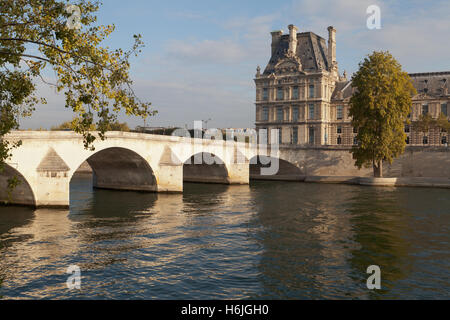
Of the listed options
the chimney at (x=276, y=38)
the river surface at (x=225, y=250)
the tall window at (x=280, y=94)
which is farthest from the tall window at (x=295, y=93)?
the river surface at (x=225, y=250)

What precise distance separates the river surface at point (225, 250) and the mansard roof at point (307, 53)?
51214 millimetres

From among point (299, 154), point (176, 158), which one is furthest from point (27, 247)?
point (299, 154)

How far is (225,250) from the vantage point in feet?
66.3

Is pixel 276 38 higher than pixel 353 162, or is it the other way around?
pixel 276 38

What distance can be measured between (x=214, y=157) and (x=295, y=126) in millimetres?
32980

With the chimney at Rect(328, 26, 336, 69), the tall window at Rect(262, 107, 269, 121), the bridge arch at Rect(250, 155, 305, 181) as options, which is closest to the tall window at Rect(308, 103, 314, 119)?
the tall window at Rect(262, 107, 269, 121)

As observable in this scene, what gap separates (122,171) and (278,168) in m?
30.9

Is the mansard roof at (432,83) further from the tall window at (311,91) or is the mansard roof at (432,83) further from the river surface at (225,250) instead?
the river surface at (225,250)

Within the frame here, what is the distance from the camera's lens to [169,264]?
17828 millimetres

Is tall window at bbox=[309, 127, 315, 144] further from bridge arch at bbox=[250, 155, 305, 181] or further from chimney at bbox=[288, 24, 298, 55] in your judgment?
bridge arch at bbox=[250, 155, 305, 181]

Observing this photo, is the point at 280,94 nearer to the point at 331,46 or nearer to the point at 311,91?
the point at 311,91

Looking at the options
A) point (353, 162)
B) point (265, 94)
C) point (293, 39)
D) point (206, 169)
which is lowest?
point (206, 169)

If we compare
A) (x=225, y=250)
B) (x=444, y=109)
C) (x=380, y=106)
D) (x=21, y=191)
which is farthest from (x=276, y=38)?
(x=225, y=250)

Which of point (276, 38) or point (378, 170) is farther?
point (276, 38)
